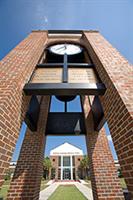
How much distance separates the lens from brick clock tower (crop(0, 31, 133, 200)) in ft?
6.72

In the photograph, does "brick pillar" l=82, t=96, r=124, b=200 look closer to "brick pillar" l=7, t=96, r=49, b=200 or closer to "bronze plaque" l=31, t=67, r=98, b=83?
"brick pillar" l=7, t=96, r=49, b=200

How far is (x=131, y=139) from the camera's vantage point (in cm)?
178

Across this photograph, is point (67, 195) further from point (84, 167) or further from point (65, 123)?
point (84, 167)

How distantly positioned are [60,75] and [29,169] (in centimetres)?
285

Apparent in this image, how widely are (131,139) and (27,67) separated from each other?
7.99ft

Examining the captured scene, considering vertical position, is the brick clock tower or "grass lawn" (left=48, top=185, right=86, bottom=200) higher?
the brick clock tower

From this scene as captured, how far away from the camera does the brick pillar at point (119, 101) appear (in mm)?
1841

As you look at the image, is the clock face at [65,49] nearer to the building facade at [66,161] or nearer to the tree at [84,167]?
the tree at [84,167]

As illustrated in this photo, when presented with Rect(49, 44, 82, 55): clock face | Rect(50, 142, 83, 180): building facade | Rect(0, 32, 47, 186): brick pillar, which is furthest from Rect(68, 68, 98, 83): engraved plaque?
Rect(50, 142, 83, 180): building facade

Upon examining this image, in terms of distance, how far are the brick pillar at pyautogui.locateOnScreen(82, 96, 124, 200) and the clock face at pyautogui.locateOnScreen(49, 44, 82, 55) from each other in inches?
97.5

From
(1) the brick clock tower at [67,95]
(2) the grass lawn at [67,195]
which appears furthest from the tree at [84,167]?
(1) the brick clock tower at [67,95]

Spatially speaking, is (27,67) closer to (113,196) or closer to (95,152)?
(95,152)

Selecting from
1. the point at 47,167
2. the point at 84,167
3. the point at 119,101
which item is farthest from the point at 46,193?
the point at 84,167

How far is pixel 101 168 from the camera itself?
3773 millimetres
